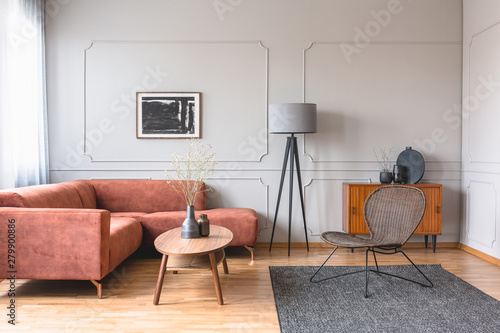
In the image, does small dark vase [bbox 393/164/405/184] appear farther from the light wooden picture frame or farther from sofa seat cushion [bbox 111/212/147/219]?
sofa seat cushion [bbox 111/212/147/219]

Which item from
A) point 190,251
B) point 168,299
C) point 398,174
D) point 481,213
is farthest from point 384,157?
point 168,299

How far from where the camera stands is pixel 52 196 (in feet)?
11.0

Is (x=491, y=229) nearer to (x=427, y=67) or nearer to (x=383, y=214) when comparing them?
(x=383, y=214)

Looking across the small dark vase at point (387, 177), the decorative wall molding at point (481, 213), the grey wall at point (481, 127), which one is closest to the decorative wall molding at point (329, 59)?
the grey wall at point (481, 127)

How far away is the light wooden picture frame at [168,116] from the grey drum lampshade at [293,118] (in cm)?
98

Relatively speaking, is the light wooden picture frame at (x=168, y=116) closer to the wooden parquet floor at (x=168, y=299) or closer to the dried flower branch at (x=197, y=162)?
the dried flower branch at (x=197, y=162)

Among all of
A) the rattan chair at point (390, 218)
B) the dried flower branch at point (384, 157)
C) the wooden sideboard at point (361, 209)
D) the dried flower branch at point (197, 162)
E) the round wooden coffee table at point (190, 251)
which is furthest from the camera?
the dried flower branch at point (384, 157)

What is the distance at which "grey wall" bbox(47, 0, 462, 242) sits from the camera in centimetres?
438

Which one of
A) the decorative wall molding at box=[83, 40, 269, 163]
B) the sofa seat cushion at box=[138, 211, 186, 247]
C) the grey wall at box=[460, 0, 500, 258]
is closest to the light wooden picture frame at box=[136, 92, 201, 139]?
the decorative wall molding at box=[83, 40, 269, 163]

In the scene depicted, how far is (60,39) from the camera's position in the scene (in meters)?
4.37

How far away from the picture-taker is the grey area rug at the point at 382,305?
230 cm

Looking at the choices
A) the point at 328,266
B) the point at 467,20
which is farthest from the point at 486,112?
the point at 328,266

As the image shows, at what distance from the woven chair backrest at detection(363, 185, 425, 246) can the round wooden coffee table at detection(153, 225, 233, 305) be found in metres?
1.31

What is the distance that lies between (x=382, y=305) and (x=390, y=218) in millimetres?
909
